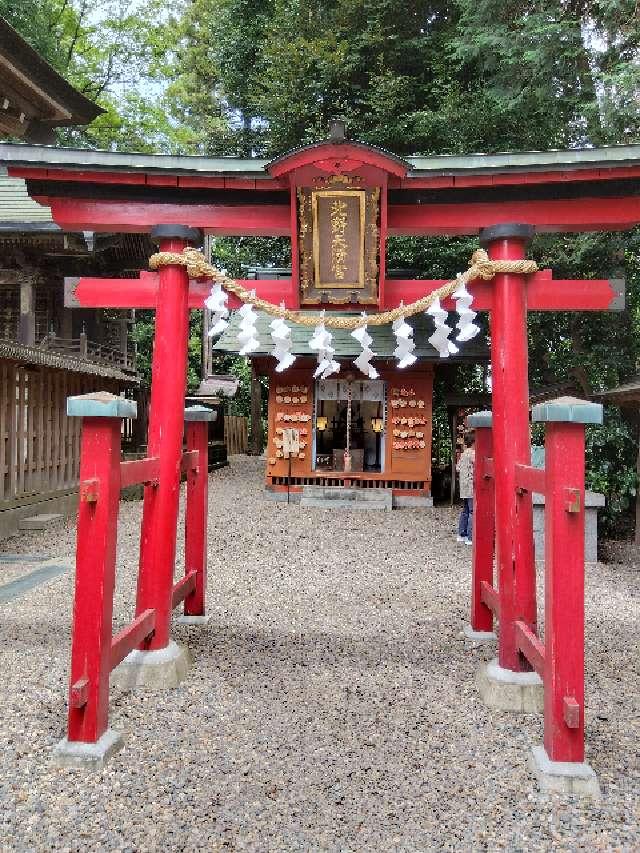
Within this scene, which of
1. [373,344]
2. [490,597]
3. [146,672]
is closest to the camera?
[146,672]

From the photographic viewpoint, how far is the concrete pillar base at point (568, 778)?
3.06 meters

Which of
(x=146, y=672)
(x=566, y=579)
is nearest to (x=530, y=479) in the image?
(x=566, y=579)

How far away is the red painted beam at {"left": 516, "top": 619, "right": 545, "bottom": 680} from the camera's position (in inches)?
139

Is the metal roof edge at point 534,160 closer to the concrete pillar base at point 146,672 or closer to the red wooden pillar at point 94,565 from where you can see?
the red wooden pillar at point 94,565

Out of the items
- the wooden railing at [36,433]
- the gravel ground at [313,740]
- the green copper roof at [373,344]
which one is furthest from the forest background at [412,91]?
the wooden railing at [36,433]

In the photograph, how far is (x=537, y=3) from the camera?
12.0 meters

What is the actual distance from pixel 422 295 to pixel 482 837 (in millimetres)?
3587

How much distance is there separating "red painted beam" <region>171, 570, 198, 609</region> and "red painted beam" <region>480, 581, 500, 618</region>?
95.7 inches

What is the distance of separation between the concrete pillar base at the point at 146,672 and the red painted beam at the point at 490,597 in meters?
2.36

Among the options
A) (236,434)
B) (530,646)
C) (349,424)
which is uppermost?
(349,424)

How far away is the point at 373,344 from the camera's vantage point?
43.1 feet

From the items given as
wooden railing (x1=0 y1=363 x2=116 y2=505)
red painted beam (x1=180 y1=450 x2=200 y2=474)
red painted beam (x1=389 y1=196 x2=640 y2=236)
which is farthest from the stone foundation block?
red painted beam (x1=389 y1=196 x2=640 y2=236)

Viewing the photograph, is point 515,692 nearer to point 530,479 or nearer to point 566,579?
point 566,579

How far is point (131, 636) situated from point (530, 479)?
2.72 metres
